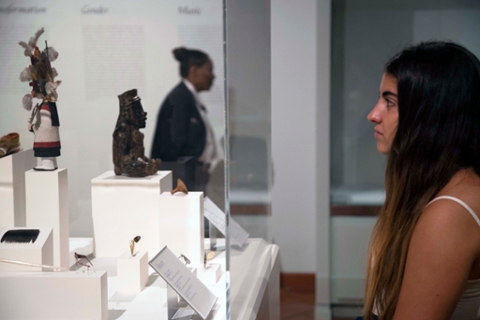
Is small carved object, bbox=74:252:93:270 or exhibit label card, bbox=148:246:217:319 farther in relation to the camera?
small carved object, bbox=74:252:93:270

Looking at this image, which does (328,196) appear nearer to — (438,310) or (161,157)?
(161,157)

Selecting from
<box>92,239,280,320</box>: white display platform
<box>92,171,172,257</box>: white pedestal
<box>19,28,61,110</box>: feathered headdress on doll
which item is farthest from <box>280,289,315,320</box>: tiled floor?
<box>19,28,61,110</box>: feathered headdress on doll

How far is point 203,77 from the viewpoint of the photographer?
73.7 inches

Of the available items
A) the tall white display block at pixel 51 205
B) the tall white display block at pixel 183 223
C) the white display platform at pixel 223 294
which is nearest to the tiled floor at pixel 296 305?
the white display platform at pixel 223 294

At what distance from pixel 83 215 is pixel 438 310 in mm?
926

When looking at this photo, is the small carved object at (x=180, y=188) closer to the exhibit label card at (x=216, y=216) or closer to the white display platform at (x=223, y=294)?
the exhibit label card at (x=216, y=216)

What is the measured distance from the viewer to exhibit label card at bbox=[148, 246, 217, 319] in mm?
1297

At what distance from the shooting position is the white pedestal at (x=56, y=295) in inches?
51.8

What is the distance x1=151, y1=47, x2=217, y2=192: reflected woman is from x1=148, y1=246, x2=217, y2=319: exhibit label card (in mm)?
318

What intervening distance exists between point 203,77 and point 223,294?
2.39 ft

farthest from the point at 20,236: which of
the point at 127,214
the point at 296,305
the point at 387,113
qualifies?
the point at 296,305

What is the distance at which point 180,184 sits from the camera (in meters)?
1.61

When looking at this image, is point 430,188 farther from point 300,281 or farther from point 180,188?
point 300,281

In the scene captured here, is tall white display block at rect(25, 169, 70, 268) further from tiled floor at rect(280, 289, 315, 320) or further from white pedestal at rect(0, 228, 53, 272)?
tiled floor at rect(280, 289, 315, 320)
